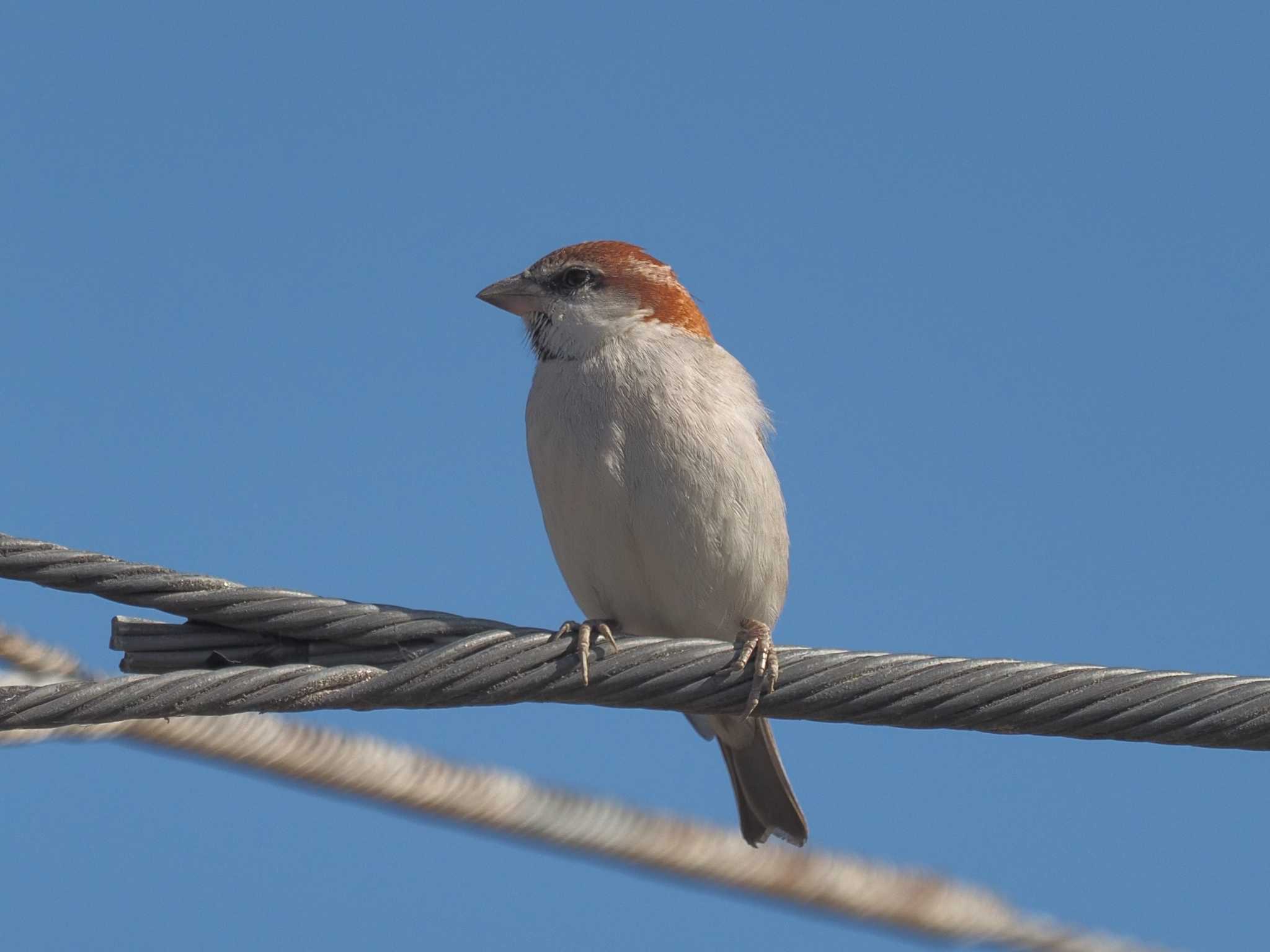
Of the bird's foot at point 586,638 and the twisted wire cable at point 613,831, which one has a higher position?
the twisted wire cable at point 613,831

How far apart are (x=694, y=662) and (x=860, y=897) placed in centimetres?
649

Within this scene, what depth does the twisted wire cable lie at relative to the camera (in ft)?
28.0

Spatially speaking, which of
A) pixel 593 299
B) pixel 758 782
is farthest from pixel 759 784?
pixel 593 299

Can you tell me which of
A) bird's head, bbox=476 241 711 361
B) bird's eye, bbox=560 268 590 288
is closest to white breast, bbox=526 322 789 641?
bird's head, bbox=476 241 711 361

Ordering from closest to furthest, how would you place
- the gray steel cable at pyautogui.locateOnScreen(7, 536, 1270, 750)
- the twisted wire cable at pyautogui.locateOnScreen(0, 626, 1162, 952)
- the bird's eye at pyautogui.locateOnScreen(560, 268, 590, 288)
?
the gray steel cable at pyautogui.locateOnScreen(7, 536, 1270, 750) → the bird's eye at pyautogui.locateOnScreen(560, 268, 590, 288) → the twisted wire cable at pyautogui.locateOnScreen(0, 626, 1162, 952)

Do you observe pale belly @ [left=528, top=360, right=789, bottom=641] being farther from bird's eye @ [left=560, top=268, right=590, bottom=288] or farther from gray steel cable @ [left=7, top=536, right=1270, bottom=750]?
gray steel cable @ [left=7, top=536, right=1270, bottom=750]

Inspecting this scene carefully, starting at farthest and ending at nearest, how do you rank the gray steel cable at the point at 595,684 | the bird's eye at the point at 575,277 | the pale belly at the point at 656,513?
the bird's eye at the point at 575,277 < the pale belly at the point at 656,513 < the gray steel cable at the point at 595,684

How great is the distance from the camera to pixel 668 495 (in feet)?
18.8

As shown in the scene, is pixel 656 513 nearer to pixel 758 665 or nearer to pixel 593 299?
pixel 593 299

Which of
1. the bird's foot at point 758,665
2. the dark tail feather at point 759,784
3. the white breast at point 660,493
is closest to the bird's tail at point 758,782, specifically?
the dark tail feather at point 759,784

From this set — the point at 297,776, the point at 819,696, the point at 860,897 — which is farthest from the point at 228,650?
the point at 860,897

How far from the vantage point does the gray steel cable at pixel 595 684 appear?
3723 mm

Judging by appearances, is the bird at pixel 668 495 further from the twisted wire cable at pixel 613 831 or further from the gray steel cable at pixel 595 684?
the twisted wire cable at pixel 613 831

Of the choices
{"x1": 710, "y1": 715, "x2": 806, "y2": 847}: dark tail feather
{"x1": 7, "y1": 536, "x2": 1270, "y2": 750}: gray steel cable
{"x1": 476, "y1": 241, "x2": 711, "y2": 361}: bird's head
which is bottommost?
{"x1": 7, "y1": 536, "x2": 1270, "y2": 750}: gray steel cable
